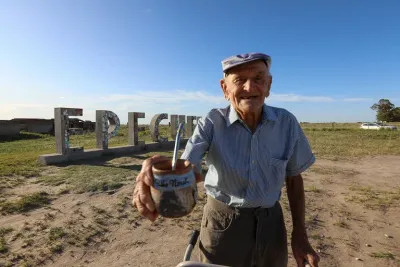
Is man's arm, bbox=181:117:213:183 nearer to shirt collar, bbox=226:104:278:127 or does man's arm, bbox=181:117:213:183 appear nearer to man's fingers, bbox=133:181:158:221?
shirt collar, bbox=226:104:278:127

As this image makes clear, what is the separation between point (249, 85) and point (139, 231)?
12.0ft

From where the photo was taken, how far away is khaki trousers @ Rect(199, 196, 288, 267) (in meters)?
1.85

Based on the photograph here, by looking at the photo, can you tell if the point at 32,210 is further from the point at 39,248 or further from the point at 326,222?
the point at 326,222

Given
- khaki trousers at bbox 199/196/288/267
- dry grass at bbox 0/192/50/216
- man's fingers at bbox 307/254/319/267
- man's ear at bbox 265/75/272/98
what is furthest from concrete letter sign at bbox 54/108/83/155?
man's fingers at bbox 307/254/319/267

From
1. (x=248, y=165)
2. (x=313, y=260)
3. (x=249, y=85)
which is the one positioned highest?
(x=249, y=85)

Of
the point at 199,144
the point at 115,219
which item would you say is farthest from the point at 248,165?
the point at 115,219

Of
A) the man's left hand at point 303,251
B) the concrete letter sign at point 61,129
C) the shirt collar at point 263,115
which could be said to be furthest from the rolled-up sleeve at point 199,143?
the concrete letter sign at point 61,129

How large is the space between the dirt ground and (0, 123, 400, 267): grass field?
0.01 metres

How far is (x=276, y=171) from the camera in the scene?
6.13 feet

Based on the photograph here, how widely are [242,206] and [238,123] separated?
1.68ft

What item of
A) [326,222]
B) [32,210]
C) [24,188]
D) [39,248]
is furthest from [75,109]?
[326,222]

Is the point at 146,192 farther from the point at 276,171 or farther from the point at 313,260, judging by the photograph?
the point at 313,260

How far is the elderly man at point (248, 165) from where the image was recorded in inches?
71.0

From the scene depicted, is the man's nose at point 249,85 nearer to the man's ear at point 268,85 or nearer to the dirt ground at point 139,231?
the man's ear at point 268,85
